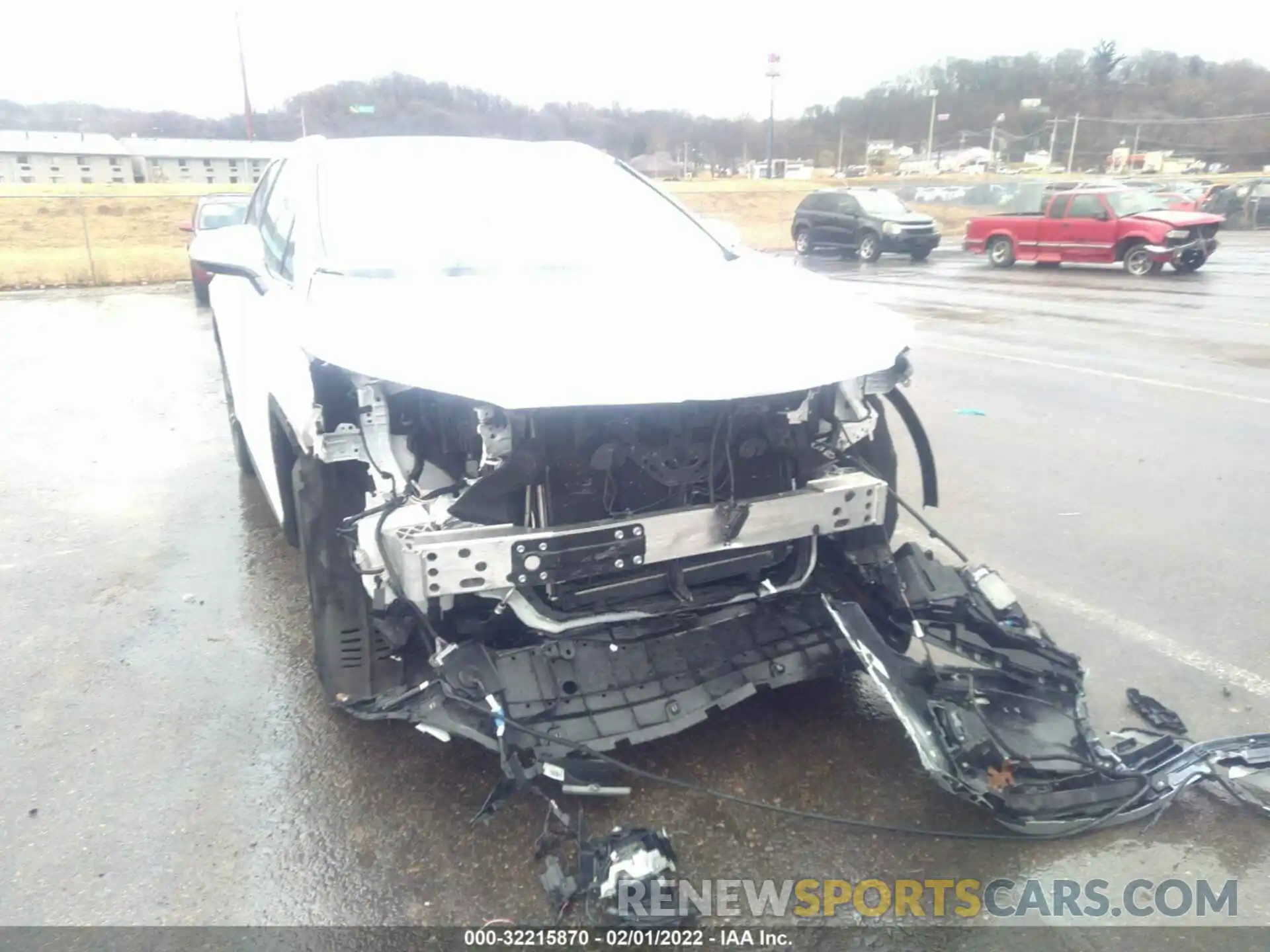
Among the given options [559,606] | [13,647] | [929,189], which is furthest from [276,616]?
[929,189]

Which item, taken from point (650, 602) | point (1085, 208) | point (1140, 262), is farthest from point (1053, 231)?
point (650, 602)

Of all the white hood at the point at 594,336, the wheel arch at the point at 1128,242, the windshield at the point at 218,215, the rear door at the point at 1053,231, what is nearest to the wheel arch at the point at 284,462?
the white hood at the point at 594,336

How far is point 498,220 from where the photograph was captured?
12.9 ft

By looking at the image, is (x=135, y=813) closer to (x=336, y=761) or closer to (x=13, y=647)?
(x=336, y=761)

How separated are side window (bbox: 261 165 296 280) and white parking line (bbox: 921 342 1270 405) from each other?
23.8 feet

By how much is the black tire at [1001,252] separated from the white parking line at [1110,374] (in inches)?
466

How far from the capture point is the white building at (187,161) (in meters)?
65.1

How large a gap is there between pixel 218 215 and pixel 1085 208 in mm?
16149

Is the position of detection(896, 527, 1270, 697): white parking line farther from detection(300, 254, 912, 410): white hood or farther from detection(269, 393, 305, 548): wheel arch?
detection(269, 393, 305, 548): wheel arch

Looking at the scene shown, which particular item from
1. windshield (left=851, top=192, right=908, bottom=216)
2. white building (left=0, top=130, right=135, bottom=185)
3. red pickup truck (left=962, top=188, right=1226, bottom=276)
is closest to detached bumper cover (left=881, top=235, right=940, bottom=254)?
windshield (left=851, top=192, right=908, bottom=216)

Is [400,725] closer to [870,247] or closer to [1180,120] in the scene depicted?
[870,247]

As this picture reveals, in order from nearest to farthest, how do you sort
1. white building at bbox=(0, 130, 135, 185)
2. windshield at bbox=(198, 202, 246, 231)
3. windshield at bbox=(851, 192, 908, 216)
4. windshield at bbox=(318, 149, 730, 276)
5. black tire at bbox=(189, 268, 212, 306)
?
1. windshield at bbox=(318, 149, 730, 276)
2. windshield at bbox=(198, 202, 246, 231)
3. black tire at bbox=(189, 268, 212, 306)
4. windshield at bbox=(851, 192, 908, 216)
5. white building at bbox=(0, 130, 135, 185)

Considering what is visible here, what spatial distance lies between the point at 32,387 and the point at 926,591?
9.00 meters

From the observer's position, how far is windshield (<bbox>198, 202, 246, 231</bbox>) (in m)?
15.1
